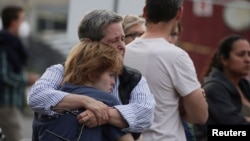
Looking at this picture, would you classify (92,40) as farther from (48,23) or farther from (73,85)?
(48,23)

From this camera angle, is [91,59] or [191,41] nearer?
[91,59]

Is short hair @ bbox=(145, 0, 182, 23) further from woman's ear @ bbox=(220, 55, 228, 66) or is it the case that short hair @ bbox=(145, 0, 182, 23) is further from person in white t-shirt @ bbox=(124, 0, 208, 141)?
woman's ear @ bbox=(220, 55, 228, 66)

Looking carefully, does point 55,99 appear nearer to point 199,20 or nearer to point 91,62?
point 91,62

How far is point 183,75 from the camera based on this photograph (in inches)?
177

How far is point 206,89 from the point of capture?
19.5ft

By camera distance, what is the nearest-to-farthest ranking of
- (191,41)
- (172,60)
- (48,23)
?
(172,60), (191,41), (48,23)

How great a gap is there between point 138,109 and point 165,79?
61 cm

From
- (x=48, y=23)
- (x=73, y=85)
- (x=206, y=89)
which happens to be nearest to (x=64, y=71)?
(x=73, y=85)

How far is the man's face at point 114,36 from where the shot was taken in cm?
413

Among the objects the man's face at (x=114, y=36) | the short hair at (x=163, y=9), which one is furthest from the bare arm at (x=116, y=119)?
the short hair at (x=163, y=9)

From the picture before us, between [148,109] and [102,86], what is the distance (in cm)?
25

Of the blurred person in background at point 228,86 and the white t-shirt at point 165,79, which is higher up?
the white t-shirt at point 165,79

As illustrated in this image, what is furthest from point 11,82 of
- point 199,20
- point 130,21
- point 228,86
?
point 130,21

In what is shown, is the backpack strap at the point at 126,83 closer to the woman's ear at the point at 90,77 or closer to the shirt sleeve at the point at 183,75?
the woman's ear at the point at 90,77
